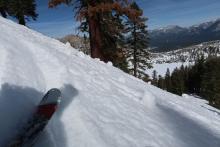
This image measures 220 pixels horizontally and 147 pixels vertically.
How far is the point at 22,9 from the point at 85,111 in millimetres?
35658

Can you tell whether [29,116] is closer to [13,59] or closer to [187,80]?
[13,59]

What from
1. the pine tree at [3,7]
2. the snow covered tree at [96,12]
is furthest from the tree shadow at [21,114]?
the pine tree at [3,7]

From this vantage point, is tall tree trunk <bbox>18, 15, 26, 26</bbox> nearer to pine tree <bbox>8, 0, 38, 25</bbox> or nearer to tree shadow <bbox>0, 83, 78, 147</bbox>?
pine tree <bbox>8, 0, 38, 25</bbox>

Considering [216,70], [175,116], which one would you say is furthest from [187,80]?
[175,116]

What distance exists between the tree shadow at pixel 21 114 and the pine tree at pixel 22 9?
34.2 meters

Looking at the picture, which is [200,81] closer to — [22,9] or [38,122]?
[22,9]

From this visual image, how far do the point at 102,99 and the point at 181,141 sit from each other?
1.81m

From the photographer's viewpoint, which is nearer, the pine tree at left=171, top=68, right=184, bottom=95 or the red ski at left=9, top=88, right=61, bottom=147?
the red ski at left=9, top=88, right=61, bottom=147

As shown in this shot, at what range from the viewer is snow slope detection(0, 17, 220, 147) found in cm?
498

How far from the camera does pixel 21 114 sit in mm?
5086

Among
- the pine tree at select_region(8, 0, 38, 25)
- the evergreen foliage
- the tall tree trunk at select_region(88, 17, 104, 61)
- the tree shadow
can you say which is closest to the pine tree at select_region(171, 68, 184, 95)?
the evergreen foliage

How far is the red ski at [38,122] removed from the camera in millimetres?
4176

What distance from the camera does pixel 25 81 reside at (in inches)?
238

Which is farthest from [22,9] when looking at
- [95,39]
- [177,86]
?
[177,86]
